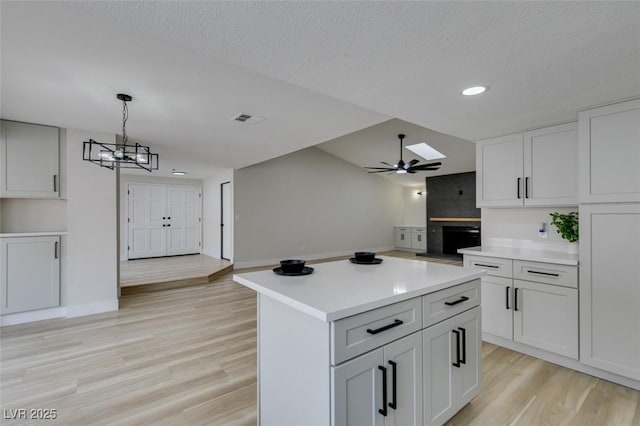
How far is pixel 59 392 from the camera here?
7.18 ft

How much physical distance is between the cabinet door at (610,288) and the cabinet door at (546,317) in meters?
0.07

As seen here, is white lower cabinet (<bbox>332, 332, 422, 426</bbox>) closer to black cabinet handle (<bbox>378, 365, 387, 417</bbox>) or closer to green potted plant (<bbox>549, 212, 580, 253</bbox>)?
black cabinet handle (<bbox>378, 365, 387, 417</bbox>)

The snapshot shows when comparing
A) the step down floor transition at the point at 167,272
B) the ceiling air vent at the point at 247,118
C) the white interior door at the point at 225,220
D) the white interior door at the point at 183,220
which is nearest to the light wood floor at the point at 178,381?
the step down floor transition at the point at 167,272

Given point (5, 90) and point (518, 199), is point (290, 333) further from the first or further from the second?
point (5, 90)

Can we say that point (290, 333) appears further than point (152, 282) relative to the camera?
No

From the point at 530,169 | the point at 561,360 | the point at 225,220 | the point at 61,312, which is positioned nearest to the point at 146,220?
the point at 225,220

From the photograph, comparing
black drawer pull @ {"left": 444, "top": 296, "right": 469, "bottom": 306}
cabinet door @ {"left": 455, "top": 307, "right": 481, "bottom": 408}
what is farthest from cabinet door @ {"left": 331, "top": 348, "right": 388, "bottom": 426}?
cabinet door @ {"left": 455, "top": 307, "right": 481, "bottom": 408}

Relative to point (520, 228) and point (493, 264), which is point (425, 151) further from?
point (493, 264)

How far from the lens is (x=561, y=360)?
101 inches

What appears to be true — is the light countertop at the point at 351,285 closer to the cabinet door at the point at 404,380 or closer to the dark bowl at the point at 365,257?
the dark bowl at the point at 365,257

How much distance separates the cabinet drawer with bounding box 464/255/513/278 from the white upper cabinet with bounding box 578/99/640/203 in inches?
32.4

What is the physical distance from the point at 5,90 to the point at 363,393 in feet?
12.7

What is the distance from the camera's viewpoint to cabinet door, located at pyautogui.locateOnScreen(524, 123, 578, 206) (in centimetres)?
271

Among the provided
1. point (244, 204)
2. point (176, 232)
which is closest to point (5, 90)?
point (244, 204)
